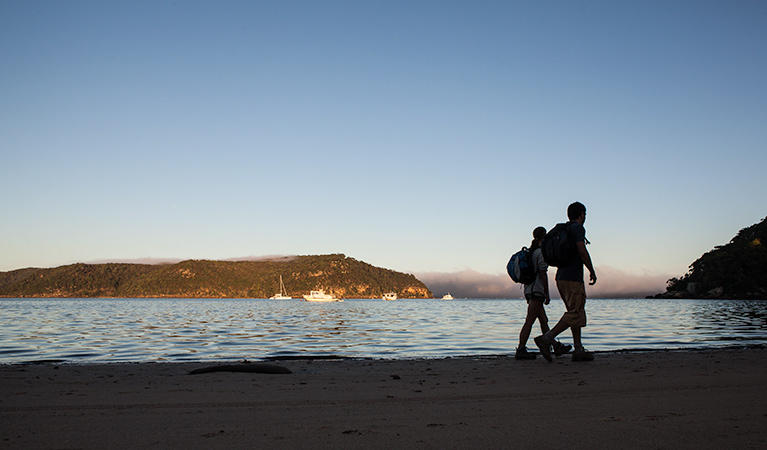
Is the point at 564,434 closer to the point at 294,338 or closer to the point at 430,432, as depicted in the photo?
the point at 430,432

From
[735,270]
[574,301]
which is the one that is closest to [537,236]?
[574,301]

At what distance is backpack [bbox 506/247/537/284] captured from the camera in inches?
357

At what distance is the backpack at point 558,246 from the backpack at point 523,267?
0.58 meters

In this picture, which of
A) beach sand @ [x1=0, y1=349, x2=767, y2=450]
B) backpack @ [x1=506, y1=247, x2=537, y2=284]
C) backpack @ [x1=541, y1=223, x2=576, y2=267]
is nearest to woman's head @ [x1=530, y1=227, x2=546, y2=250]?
backpack @ [x1=506, y1=247, x2=537, y2=284]

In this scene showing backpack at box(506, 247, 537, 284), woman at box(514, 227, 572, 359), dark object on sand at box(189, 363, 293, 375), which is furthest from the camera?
backpack at box(506, 247, 537, 284)

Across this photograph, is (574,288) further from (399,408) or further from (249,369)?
(249,369)

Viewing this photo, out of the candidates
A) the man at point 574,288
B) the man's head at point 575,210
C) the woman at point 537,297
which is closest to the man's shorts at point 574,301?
the man at point 574,288

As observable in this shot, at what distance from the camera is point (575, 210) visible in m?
8.38

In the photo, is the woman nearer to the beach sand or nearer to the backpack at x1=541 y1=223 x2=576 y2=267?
the backpack at x1=541 y1=223 x2=576 y2=267

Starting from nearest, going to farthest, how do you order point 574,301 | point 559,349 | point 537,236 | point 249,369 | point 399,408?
point 399,408, point 249,369, point 574,301, point 559,349, point 537,236

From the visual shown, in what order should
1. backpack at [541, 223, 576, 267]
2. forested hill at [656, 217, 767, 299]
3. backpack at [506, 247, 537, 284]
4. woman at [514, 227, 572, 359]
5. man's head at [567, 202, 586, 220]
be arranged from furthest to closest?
forested hill at [656, 217, 767, 299], backpack at [506, 247, 537, 284], woman at [514, 227, 572, 359], man's head at [567, 202, 586, 220], backpack at [541, 223, 576, 267]

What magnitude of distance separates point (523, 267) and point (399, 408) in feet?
16.8

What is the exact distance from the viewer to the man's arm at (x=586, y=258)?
7.93 m

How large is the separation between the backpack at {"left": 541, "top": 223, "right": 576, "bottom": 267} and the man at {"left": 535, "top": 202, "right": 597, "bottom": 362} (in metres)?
0.06
